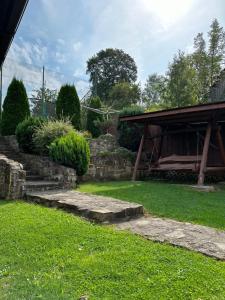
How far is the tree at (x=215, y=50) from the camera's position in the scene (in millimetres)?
24797

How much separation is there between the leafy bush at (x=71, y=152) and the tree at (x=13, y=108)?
12.7 ft

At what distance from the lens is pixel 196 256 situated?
3.39m

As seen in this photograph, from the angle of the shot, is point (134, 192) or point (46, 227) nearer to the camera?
point (46, 227)

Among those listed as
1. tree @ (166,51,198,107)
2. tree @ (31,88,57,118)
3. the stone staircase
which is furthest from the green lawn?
tree @ (166,51,198,107)

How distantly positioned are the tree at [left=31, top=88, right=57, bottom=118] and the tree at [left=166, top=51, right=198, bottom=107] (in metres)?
8.47

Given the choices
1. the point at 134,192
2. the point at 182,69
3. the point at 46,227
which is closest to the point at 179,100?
the point at 182,69

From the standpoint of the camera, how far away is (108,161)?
1112 cm

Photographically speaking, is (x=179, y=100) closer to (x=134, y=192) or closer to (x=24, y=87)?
(x=24, y=87)

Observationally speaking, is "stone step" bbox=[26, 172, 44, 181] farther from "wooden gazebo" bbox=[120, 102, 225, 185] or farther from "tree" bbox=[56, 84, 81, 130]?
"tree" bbox=[56, 84, 81, 130]

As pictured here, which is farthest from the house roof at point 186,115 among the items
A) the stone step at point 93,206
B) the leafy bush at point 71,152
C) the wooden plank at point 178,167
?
the stone step at point 93,206

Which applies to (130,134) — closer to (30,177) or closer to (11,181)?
(30,177)

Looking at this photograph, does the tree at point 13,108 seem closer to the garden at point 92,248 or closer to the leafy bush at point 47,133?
the garden at point 92,248

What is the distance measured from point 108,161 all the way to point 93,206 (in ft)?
18.3

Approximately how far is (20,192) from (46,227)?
2.75m
